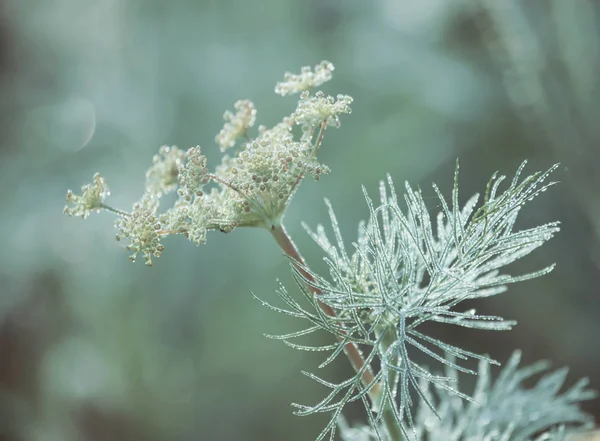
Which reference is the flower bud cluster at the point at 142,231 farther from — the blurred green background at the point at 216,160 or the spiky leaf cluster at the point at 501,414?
the blurred green background at the point at 216,160

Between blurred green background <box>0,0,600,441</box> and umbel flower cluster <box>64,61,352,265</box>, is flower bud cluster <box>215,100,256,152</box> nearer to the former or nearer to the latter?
umbel flower cluster <box>64,61,352,265</box>

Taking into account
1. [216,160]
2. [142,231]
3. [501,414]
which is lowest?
[501,414]

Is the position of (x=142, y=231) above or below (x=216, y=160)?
below

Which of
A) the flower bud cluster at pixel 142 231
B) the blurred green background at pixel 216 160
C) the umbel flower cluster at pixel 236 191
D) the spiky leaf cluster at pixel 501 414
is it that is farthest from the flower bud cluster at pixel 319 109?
the blurred green background at pixel 216 160

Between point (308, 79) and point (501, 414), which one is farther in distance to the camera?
point (501, 414)

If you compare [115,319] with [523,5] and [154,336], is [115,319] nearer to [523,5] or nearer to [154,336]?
[154,336]

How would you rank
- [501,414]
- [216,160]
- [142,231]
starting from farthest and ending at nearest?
[216,160] → [501,414] → [142,231]

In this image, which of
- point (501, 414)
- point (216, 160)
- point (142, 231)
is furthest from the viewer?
point (216, 160)

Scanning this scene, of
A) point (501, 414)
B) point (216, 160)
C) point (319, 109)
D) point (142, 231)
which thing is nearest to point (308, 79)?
point (319, 109)

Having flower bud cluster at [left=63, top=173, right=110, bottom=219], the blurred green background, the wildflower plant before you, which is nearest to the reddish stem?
the wildflower plant

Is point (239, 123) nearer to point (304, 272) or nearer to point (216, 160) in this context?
point (304, 272)
